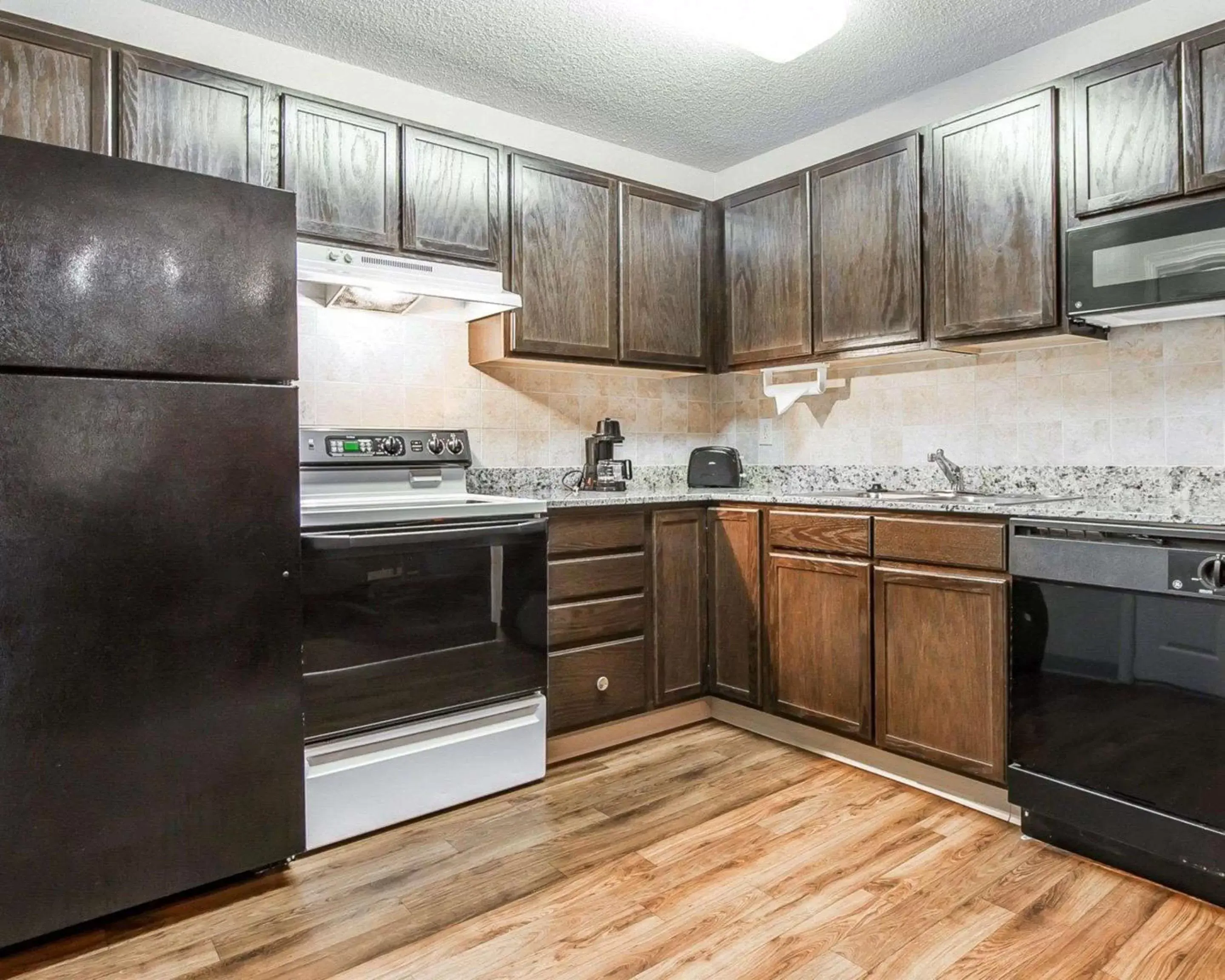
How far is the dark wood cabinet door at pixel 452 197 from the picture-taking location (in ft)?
8.60

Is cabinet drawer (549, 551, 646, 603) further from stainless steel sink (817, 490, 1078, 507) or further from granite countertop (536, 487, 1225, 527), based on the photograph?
stainless steel sink (817, 490, 1078, 507)

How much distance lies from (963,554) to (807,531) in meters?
0.55

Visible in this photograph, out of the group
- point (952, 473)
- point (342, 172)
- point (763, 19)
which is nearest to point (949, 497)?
point (952, 473)

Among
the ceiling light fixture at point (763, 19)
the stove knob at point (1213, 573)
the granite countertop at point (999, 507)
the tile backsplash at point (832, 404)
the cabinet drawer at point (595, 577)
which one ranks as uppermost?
the ceiling light fixture at point (763, 19)

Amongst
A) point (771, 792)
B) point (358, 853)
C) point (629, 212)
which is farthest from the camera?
point (629, 212)

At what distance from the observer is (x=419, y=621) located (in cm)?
227

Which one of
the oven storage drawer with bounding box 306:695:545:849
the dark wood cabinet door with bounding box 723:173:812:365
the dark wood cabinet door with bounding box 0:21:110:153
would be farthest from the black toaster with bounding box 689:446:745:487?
the dark wood cabinet door with bounding box 0:21:110:153

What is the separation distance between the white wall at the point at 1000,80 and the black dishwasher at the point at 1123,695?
151 centimetres

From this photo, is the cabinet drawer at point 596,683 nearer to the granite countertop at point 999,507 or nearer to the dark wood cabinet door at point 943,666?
the granite countertop at point 999,507

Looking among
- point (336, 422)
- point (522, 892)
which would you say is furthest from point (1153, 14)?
point (522, 892)

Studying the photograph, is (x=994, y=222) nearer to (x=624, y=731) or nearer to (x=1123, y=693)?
(x=1123, y=693)

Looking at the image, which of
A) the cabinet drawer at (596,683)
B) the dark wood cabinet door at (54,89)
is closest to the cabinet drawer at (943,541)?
the cabinet drawer at (596,683)

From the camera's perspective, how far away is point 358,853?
209 centimetres

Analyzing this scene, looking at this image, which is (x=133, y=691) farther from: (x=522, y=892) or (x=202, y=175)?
(x=202, y=175)
